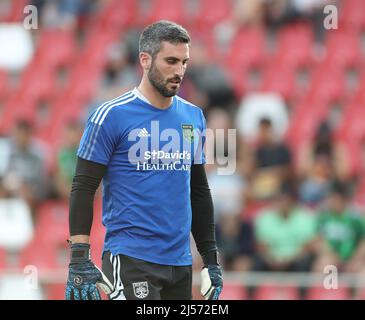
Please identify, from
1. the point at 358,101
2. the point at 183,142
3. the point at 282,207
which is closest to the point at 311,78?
the point at 358,101

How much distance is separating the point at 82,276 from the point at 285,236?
5113mm

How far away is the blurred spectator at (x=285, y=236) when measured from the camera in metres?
9.53

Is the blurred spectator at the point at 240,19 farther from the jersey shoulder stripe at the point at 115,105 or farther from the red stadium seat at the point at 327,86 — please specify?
the jersey shoulder stripe at the point at 115,105

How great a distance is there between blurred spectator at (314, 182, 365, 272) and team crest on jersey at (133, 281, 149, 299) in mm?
4739

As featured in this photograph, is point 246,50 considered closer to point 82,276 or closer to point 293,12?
point 293,12

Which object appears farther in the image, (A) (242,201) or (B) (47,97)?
(B) (47,97)

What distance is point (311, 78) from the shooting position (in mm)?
12719

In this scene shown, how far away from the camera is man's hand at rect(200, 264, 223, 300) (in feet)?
17.6

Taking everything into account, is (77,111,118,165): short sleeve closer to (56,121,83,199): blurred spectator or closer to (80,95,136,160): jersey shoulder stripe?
(80,95,136,160): jersey shoulder stripe

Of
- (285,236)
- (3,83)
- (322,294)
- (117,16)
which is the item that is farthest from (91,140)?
(117,16)
